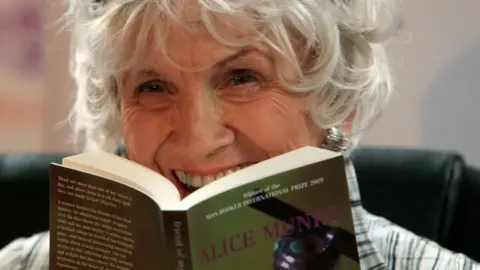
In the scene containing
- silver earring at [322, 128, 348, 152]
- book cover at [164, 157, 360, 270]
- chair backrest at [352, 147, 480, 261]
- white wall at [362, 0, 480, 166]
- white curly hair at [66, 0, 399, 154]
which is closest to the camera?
book cover at [164, 157, 360, 270]

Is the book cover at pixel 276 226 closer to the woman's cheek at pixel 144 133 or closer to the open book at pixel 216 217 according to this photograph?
the open book at pixel 216 217

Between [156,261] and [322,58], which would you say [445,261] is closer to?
[322,58]

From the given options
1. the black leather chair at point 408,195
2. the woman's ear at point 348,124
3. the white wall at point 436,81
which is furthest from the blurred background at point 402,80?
the woman's ear at point 348,124

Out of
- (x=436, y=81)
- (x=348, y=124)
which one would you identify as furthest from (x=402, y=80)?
(x=348, y=124)

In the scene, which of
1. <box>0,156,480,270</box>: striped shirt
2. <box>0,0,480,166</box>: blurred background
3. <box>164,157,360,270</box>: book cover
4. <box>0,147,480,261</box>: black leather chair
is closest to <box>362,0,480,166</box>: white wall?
<box>0,0,480,166</box>: blurred background

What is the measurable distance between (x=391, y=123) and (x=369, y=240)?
27.4 inches

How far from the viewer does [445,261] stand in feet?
3.22

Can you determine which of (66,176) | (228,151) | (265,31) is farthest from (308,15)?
(66,176)

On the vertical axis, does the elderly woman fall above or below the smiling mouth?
above

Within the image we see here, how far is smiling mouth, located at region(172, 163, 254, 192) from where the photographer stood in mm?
812

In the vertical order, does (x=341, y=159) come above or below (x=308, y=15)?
below

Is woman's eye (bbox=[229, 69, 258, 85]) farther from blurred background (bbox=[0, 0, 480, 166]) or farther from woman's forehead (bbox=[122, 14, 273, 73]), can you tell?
blurred background (bbox=[0, 0, 480, 166])

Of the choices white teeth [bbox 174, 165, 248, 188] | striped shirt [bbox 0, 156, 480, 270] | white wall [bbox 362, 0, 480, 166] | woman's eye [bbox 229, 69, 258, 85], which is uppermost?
white wall [bbox 362, 0, 480, 166]

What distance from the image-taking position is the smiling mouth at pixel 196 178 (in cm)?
81
